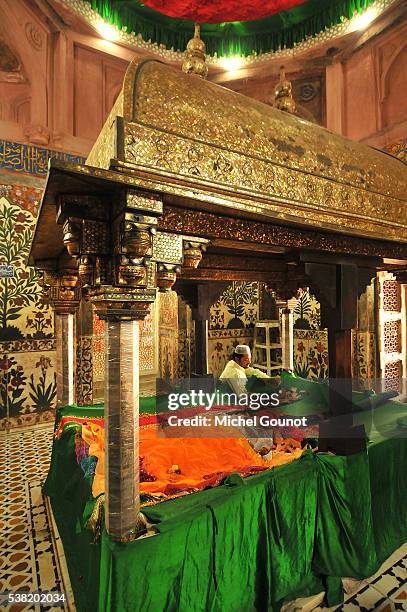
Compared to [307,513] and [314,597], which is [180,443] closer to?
[307,513]

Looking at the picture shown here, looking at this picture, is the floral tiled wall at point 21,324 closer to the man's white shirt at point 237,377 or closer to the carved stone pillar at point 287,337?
the man's white shirt at point 237,377

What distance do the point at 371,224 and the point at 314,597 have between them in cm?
258

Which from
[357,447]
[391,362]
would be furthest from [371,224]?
[391,362]

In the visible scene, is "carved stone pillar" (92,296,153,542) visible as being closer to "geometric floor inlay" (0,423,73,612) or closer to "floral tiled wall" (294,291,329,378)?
"geometric floor inlay" (0,423,73,612)

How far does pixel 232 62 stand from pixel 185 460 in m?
7.95

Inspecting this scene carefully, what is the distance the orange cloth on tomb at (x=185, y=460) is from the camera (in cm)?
247

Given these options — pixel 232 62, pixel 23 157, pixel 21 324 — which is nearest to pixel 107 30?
pixel 232 62

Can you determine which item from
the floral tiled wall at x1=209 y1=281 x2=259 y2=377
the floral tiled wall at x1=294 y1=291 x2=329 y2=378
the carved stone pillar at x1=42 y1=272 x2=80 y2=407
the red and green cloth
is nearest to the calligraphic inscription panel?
the red and green cloth

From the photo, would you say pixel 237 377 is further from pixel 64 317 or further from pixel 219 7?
pixel 219 7

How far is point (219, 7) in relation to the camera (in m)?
5.69

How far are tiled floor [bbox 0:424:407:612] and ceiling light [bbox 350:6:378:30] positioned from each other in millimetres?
7707

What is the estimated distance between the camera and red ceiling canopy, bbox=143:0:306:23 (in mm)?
5598

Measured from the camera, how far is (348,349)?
279cm

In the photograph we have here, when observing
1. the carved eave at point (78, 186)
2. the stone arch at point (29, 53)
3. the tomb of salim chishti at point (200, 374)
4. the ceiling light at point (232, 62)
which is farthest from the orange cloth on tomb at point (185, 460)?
the ceiling light at point (232, 62)
